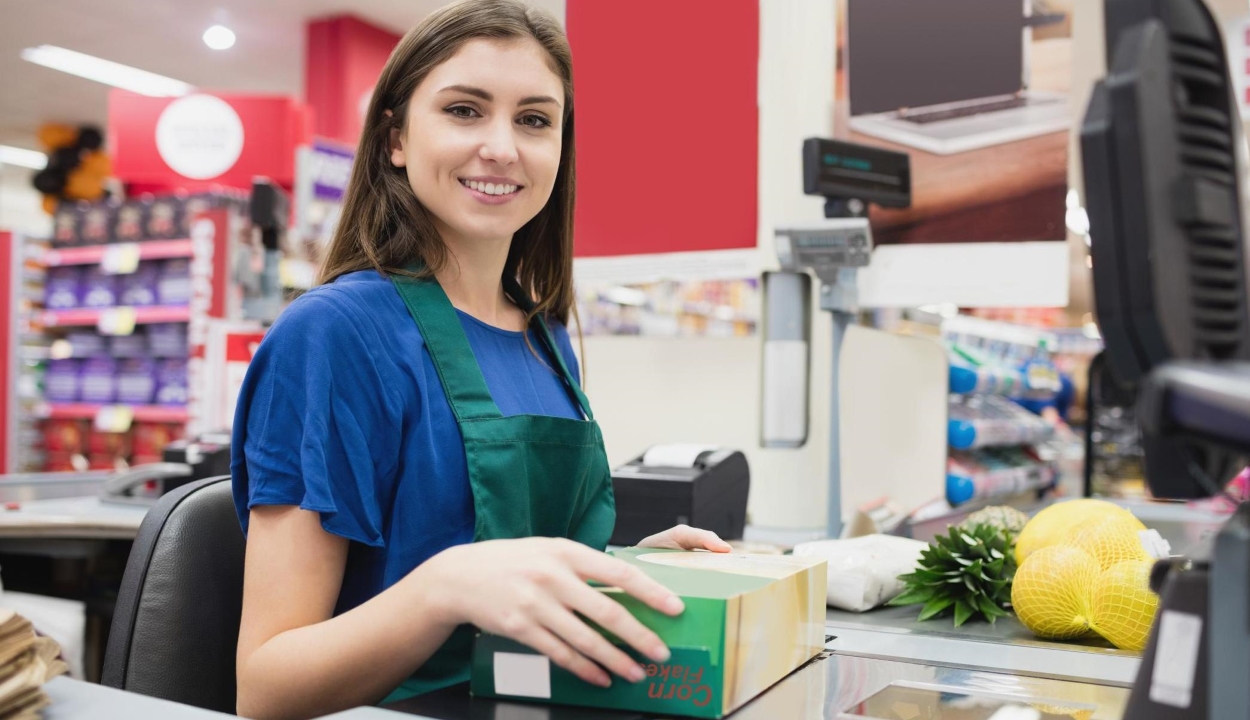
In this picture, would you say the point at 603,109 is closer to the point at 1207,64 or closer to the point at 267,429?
the point at 267,429

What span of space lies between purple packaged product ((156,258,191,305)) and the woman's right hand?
563cm

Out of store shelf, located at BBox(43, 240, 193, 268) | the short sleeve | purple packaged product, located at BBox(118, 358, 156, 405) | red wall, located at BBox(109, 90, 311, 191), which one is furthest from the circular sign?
the short sleeve

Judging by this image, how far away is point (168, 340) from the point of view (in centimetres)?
605

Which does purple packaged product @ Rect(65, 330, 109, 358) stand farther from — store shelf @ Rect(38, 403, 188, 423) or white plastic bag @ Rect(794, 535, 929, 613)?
white plastic bag @ Rect(794, 535, 929, 613)

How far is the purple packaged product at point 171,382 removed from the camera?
239 inches

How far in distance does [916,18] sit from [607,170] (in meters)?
0.91

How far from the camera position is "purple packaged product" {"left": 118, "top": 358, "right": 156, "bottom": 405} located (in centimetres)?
620

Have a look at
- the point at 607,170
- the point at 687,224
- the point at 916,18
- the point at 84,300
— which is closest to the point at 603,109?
the point at 607,170

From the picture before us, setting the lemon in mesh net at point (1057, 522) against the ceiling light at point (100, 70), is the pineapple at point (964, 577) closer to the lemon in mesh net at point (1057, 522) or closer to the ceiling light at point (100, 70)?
the lemon in mesh net at point (1057, 522)

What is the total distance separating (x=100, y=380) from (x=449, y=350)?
602 centimetres

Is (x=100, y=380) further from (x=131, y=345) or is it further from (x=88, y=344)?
(x=131, y=345)

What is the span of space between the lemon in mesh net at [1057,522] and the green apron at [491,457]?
673 millimetres

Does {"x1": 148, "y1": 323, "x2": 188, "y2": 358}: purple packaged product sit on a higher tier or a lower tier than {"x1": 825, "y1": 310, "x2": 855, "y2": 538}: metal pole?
higher

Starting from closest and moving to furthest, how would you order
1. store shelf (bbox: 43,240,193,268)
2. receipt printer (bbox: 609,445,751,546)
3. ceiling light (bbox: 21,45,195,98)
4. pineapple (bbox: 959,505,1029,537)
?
1. pineapple (bbox: 959,505,1029,537)
2. receipt printer (bbox: 609,445,751,546)
3. store shelf (bbox: 43,240,193,268)
4. ceiling light (bbox: 21,45,195,98)
